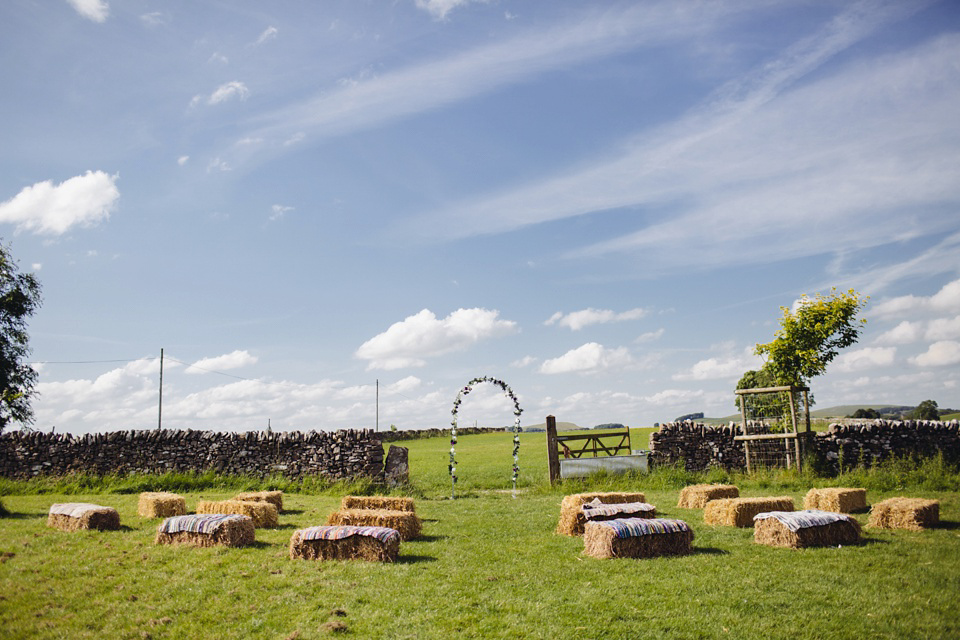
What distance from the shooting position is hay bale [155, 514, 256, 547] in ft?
36.7

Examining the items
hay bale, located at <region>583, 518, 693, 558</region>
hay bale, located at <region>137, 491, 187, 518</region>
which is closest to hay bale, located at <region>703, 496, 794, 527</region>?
hay bale, located at <region>583, 518, 693, 558</region>

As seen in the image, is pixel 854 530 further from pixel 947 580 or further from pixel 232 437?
pixel 232 437

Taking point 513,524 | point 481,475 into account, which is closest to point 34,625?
point 513,524

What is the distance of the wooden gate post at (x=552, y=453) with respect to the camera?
21.8m

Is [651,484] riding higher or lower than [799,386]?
lower

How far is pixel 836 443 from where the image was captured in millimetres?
21125

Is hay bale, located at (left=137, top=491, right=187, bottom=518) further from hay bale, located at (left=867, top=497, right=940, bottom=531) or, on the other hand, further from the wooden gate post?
hay bale, located at (left=867, top=497, right=940, bottom=531)

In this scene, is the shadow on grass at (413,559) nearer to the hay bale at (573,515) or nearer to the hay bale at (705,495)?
the hay bale at (573,515)

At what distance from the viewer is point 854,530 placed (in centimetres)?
1102

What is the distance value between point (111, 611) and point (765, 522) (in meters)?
9.81

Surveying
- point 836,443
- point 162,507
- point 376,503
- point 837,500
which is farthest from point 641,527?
point 836,443

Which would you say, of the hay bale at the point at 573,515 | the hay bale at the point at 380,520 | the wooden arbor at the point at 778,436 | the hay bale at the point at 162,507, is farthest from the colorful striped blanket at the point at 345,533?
the wooden arbor at the point at 778,436

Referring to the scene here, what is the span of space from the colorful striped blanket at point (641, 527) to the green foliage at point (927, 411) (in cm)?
5977

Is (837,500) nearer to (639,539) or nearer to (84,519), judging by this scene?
(639,539)
